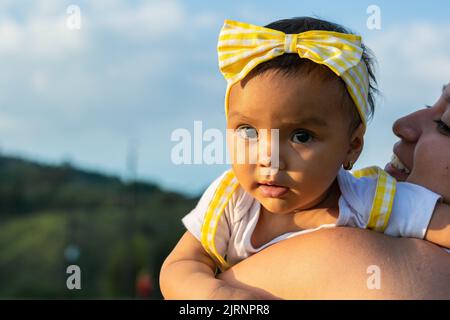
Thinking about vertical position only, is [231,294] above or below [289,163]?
below

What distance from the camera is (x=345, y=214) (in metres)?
2.09

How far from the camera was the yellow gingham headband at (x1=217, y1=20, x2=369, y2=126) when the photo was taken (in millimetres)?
1996

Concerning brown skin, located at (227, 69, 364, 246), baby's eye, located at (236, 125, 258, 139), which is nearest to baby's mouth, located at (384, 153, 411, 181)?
brown skin, located at (227, 69, 364, 246)

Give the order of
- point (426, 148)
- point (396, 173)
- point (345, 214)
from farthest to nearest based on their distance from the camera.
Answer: point (396, 173) → point (426, 148) → point (345, 214)

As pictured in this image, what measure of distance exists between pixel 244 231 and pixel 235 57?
1.71 feet

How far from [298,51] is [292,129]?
24 centimetres

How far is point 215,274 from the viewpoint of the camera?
2201 millimetres

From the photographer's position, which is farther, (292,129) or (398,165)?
(398,165)

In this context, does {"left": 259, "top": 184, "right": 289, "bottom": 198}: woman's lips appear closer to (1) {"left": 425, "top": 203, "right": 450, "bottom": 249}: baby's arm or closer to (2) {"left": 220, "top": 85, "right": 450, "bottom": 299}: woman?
(2) {"left": 220, "top": 85, "right": 450, "bottom": 299}: woman

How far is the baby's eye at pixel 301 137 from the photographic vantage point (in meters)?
1.94

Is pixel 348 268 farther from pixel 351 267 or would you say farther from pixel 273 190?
pixel 273 190

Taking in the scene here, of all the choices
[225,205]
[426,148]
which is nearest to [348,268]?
[225,205]
